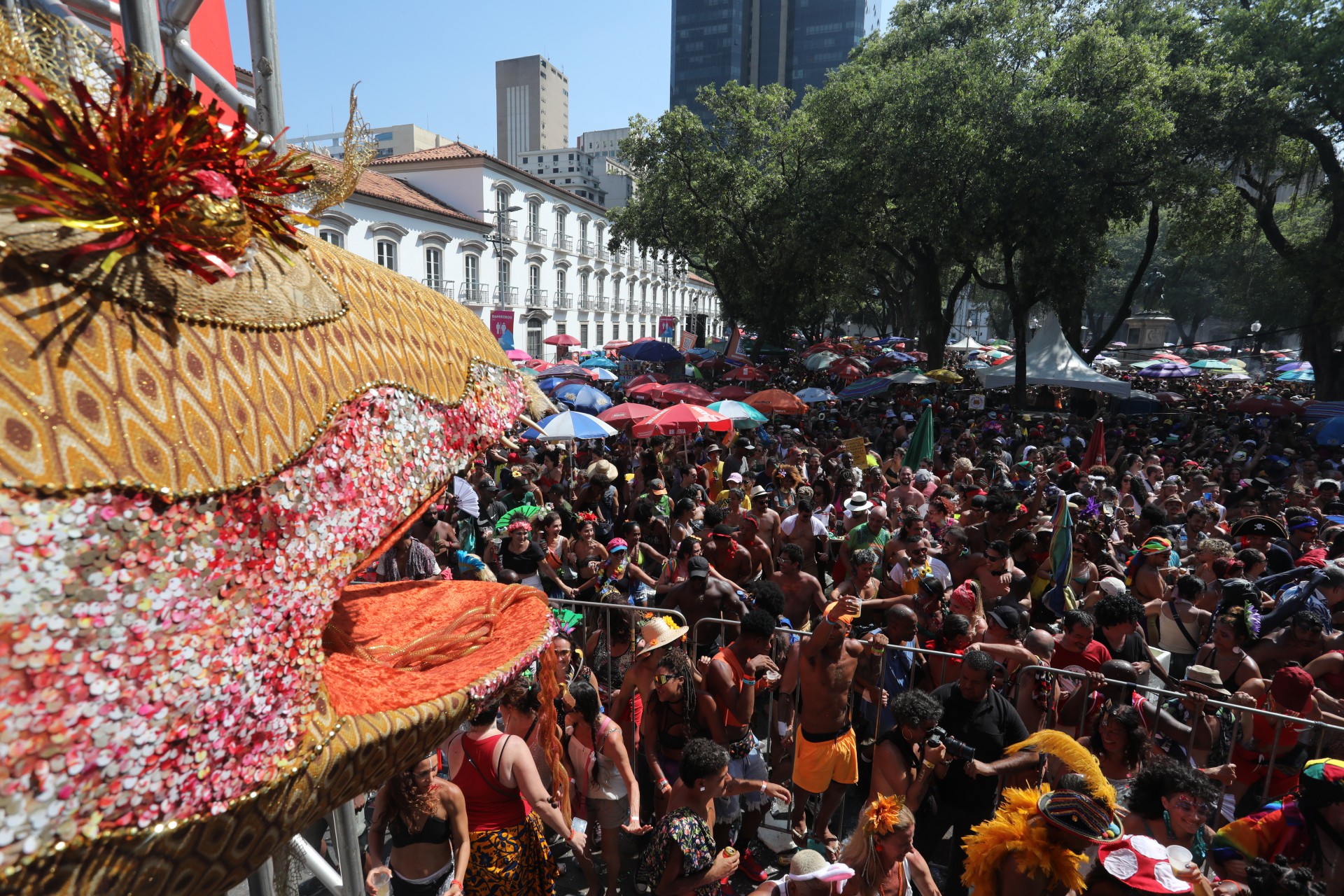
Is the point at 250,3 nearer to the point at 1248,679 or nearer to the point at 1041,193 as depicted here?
the point at 1248,679

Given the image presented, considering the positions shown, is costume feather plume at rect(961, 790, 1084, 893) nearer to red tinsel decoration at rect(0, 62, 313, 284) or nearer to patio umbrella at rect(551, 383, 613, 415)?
red tinsel decoration at rect(0, 62, 313, 284)

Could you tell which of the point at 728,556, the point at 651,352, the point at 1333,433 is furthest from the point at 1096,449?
the point at 651,352

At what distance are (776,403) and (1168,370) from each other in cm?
2049

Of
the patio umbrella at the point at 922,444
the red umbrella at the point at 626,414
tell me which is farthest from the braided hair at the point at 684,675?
the patio umbrella at the point at 922,444

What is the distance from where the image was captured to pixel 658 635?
14.7ft

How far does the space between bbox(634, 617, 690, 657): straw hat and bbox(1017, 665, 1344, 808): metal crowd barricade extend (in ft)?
7.13

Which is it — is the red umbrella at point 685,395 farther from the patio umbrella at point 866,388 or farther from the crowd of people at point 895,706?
the patio umbrella at point 866,388

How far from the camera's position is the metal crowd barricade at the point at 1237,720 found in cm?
410

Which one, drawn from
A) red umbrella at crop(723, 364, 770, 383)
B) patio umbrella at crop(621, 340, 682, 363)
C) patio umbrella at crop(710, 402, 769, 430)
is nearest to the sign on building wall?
patio umbrella at crop(621, 340, 682, 363)

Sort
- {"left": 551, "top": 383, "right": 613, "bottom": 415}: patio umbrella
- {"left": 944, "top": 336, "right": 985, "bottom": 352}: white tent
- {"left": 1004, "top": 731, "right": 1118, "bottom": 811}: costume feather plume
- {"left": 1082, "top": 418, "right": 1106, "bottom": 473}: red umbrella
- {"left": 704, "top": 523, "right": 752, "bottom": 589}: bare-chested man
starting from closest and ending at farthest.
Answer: {"left": 1004, "top": 731, "right": 1118, "bottom": 811}: costume feather plume < {"left": 704, "top": 523, "right": 752, "bottom": 589}: bare-chested man < {"left": 1082, "top": 418, "right": 1106, "bottom": 473}: red umbrella < {"left": 551, "top": 383, "right": 613, "bottom": 415}: patio umbrella < {"left": 944, "top": 336, "right": 985, "bottom": 352}: white tent

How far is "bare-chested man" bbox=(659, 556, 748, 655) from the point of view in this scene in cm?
612

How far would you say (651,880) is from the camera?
11.2ft

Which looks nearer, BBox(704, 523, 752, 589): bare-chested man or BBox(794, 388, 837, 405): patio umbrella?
BBox(704, 523, 752, 589): bare-chested man

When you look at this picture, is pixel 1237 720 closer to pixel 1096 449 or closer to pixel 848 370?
pixel 1096 449
